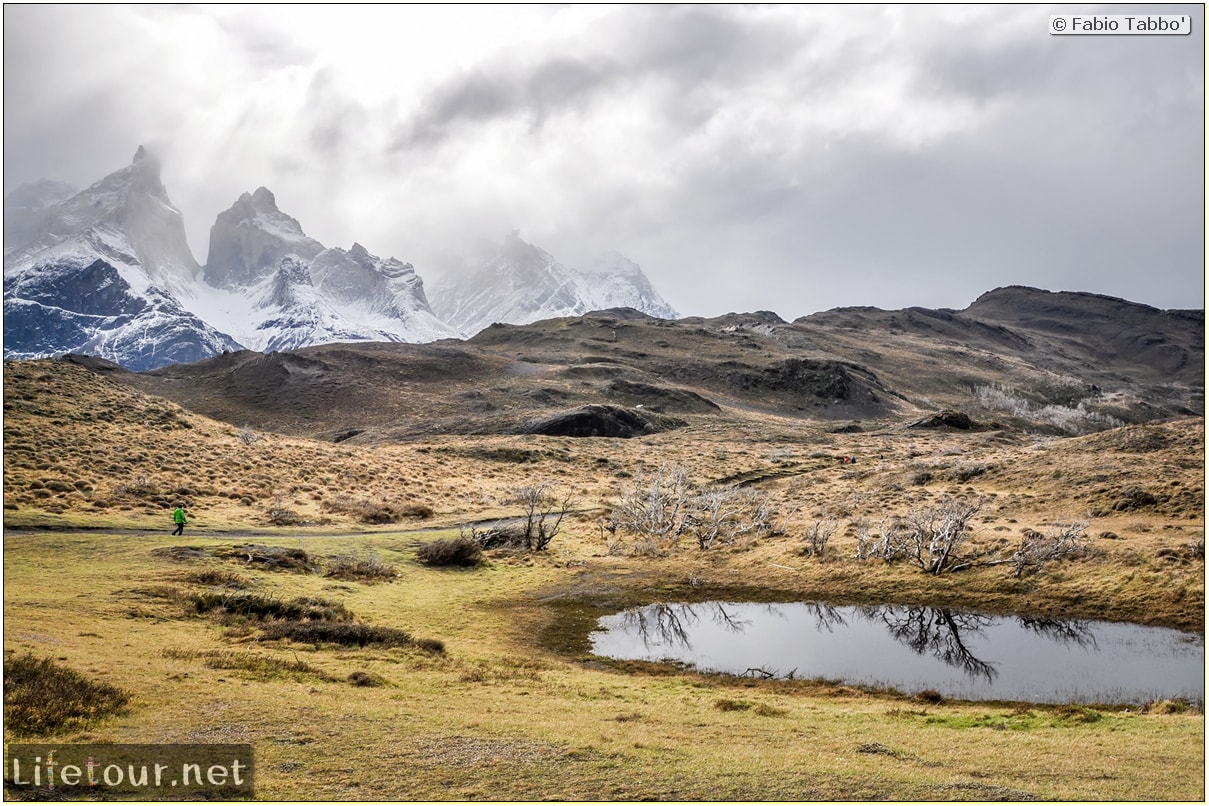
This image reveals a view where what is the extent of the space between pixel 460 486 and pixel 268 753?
53.4m

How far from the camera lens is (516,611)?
112 ft

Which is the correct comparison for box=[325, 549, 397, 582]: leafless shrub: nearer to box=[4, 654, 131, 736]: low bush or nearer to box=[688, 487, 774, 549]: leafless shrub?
box=[688, 487, 774, 549]: leafless shrub

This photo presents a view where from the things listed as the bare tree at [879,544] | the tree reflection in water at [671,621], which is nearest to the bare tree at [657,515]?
the bare tree at [879,544]

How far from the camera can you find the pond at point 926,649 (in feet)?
79.2

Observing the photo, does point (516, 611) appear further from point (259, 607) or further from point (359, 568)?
point (259, 607)

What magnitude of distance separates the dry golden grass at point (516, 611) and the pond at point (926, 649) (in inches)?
67.2

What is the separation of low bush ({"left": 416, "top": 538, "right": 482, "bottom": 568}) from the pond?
1141 centimetres

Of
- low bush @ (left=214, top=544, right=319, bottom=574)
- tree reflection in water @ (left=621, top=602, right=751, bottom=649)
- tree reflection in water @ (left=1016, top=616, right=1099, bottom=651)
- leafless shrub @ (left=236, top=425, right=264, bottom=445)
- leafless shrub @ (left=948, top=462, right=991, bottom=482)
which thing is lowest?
tree reflection in water @ (left=621, top=602, right=751, bottom=649)

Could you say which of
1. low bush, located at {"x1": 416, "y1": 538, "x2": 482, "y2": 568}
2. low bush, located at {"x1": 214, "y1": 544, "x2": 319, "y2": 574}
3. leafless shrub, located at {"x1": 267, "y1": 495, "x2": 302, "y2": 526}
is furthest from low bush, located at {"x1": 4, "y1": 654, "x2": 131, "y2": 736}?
leafless shrub, located at {"x1": 267, "y1": 495, "x2": 302, "y2": 526}

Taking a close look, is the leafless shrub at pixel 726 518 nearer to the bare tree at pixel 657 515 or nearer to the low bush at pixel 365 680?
the bare tree at pixel 657 515

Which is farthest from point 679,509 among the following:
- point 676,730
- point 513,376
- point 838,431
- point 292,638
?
point 513,376

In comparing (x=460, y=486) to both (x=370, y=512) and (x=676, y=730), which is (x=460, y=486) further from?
(x=676, y=730)

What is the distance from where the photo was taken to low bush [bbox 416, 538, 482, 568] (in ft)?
137

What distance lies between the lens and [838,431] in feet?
413
